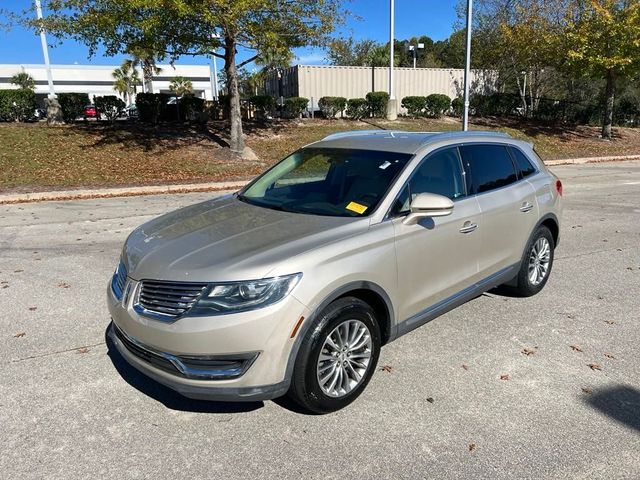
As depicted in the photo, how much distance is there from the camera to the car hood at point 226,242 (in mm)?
2826

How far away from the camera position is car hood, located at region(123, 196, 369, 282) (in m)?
2.83

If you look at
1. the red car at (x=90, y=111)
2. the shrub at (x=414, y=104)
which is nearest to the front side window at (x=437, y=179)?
the red car at (x=90, y=111)

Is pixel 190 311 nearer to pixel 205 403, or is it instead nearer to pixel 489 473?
A: pixel 205 403

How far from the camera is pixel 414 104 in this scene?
2525 cm

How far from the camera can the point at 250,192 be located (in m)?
4.39

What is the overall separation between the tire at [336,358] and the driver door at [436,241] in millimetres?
386

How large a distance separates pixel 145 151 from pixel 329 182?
557 inches

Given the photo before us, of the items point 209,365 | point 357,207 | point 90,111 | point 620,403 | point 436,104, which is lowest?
point 620,403

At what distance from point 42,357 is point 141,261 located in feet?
4.91

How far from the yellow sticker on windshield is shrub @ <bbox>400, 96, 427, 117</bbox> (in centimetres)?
2294

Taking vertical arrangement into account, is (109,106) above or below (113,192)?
above

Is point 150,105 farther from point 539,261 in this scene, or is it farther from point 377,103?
point 539,261

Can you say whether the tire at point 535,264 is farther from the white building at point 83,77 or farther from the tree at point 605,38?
the white building at point 83,77

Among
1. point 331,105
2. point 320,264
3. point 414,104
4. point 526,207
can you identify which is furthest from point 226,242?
point 414,104
